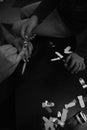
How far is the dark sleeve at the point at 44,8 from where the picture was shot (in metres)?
1.10

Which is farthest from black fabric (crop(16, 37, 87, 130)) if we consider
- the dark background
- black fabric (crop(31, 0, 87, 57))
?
black fabric (crop(31, 0, 87, 57))

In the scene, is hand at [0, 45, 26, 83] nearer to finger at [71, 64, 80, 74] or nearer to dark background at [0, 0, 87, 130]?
dark background at [0, 0, 87, 130]

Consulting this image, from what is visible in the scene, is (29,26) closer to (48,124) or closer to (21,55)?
(21,55)

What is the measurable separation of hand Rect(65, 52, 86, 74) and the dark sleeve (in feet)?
0.70

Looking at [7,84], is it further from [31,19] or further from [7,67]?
[31,19]

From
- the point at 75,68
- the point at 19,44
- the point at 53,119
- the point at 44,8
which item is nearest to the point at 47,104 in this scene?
the point at 53,119

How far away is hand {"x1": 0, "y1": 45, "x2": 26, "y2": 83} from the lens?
0.91 metres

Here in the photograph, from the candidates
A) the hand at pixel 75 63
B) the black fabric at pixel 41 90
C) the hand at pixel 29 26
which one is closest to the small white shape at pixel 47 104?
the black fabric at pixel 41 90

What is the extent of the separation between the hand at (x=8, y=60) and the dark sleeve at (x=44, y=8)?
0.20 metres

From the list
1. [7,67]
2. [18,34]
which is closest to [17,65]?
[7,67]

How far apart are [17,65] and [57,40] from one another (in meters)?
0.22

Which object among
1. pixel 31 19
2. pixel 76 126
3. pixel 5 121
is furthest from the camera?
pixel 31 19

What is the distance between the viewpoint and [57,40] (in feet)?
3.64

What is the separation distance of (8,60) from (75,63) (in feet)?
0.83
